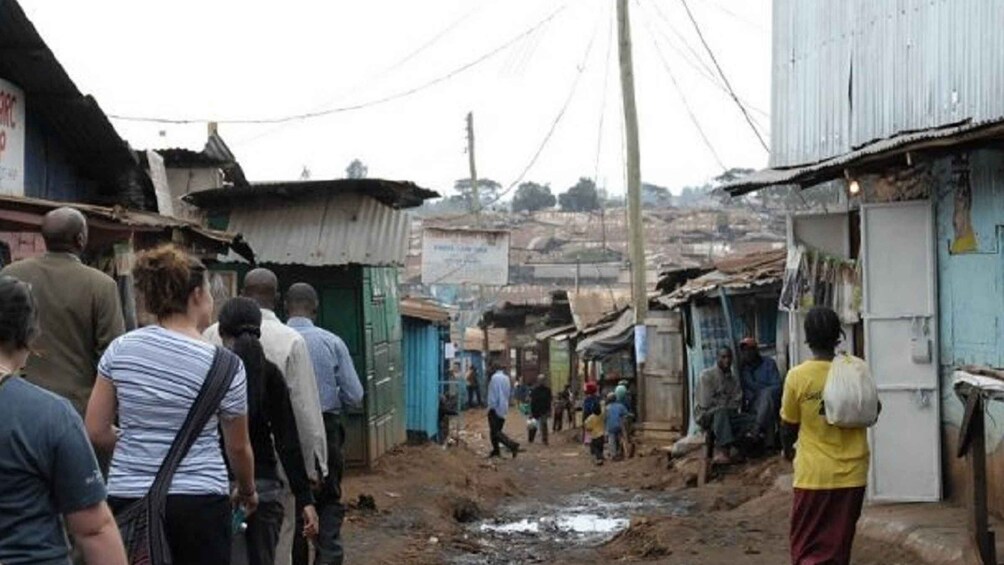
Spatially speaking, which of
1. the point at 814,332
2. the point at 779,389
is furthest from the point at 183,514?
the point at 779,389

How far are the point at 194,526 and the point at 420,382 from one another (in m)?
17.6

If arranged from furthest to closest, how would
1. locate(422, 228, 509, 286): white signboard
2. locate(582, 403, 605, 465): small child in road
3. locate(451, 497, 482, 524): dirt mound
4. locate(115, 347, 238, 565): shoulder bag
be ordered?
locate(422, 228, 509, 286): white signboard < locate(582, 403, 605, 465): small child in road < locate(451, 497, 482, 524): dirt mound < locate(115, 347, 238, 565): shoulder bag

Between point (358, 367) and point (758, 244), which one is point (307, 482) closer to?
point (358, 367)

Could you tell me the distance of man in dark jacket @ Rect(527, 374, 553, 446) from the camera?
106ft

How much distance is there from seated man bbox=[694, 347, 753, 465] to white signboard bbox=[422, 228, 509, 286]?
865 centimetres

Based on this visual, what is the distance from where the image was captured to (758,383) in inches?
702

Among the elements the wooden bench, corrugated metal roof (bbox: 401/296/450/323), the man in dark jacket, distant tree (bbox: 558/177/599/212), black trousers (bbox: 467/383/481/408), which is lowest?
black trousers (bbox: 467/383/481/408)

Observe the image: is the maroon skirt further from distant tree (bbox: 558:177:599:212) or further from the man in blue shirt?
Answer: distant tree (bbox: 558:177:599:212)

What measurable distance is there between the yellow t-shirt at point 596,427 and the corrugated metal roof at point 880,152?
12210 millimetres

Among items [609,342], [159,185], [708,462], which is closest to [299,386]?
[159,185]

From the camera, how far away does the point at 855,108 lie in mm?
13477

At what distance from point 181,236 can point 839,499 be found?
5958mm

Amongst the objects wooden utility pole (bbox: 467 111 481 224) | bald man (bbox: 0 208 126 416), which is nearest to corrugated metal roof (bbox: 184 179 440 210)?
bald man (bbox: 0 208 126 416)

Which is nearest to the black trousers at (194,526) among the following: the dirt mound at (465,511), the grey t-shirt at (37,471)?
the grey t-shirt at (37,471)
